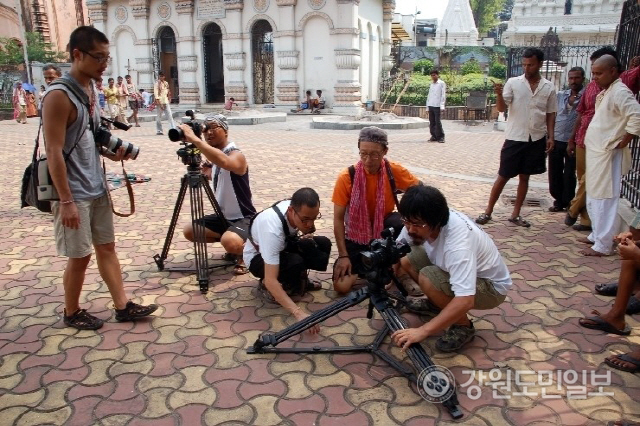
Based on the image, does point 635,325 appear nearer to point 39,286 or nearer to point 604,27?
point 39,286

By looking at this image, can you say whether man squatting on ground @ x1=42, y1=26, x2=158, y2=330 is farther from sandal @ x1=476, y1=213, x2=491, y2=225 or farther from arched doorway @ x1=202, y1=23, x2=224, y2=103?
arched doorway @ x1=202, y1=23, x2=224, y2=103

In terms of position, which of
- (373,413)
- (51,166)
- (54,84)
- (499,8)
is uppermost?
(499,8)

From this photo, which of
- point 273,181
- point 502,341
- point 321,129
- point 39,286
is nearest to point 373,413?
point 502,341

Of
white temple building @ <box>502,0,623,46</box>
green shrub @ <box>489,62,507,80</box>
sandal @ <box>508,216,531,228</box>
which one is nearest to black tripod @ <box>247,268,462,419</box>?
sandal @ <box>508,216,531,228</box>

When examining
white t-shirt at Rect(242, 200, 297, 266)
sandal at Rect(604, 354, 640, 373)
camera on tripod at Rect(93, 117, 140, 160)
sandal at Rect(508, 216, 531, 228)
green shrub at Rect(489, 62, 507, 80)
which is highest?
green shrub at Rect(489, 62, 507, 80)

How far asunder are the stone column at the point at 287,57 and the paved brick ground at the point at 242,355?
50.5 feet

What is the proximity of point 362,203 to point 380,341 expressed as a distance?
1.04 metres

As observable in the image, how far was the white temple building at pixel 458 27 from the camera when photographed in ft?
113

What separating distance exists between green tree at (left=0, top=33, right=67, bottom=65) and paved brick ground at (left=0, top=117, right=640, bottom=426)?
802 inches

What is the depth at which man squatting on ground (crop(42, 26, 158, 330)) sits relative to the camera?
2.76m

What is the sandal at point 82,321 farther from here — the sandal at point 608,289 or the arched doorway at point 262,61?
the arched doorway at point 262,61

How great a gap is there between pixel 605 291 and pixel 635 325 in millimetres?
466

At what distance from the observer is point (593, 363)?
2.87 metres

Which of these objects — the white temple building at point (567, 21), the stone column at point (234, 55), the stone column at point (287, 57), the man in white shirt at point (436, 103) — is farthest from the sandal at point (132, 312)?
the white temple building at point (567, 21)
